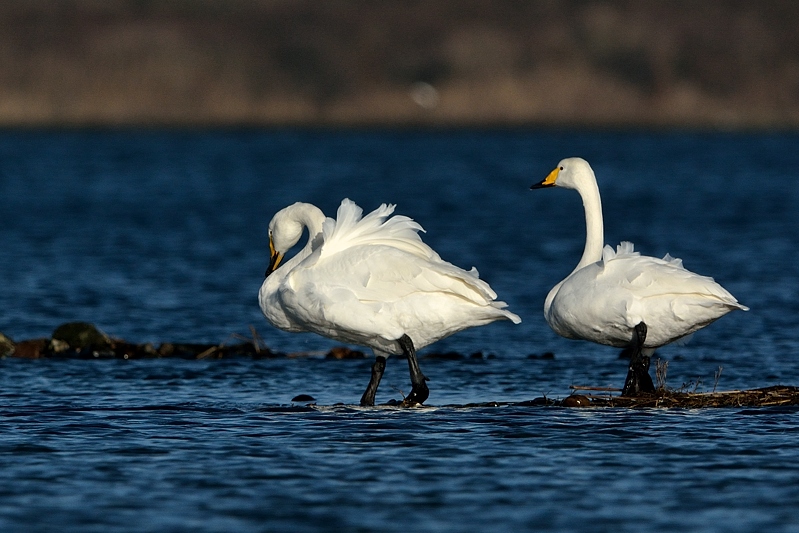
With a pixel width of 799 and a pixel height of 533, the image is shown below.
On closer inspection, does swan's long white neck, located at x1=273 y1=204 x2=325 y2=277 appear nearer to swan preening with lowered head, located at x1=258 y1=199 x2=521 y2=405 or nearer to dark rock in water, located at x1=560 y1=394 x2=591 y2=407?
→ swan preening with lowered head, located at x1=258 y1=199 x2=521 y2=405

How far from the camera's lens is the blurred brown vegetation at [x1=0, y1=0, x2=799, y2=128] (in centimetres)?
8294

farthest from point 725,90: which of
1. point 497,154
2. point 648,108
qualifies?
point 497,154

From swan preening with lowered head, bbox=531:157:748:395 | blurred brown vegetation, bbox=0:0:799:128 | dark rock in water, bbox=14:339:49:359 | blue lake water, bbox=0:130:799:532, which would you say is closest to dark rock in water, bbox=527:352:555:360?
blue lake water, bbox=0:130:799:532

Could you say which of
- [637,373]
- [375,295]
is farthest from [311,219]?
[637,373]

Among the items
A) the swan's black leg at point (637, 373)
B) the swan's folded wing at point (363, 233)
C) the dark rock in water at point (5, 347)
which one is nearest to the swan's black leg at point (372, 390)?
the swan's folded wing at point (363, 233)

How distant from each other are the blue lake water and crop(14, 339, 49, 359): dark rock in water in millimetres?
426

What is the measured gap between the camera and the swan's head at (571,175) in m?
12.3

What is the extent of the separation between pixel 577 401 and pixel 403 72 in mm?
77415

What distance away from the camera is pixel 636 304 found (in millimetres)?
10562

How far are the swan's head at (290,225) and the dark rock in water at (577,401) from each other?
2731 millimetres

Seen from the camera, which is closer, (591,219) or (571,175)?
(591,219)

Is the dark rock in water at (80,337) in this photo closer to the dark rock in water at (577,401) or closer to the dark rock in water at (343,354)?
the dark rock in water at (343,354)

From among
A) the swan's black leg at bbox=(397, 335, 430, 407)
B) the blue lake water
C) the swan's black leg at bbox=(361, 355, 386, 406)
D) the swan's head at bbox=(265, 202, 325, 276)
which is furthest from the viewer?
the swan's head at bbox=(265, 202, 325, 276)

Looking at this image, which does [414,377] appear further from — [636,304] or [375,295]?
[636,304]
